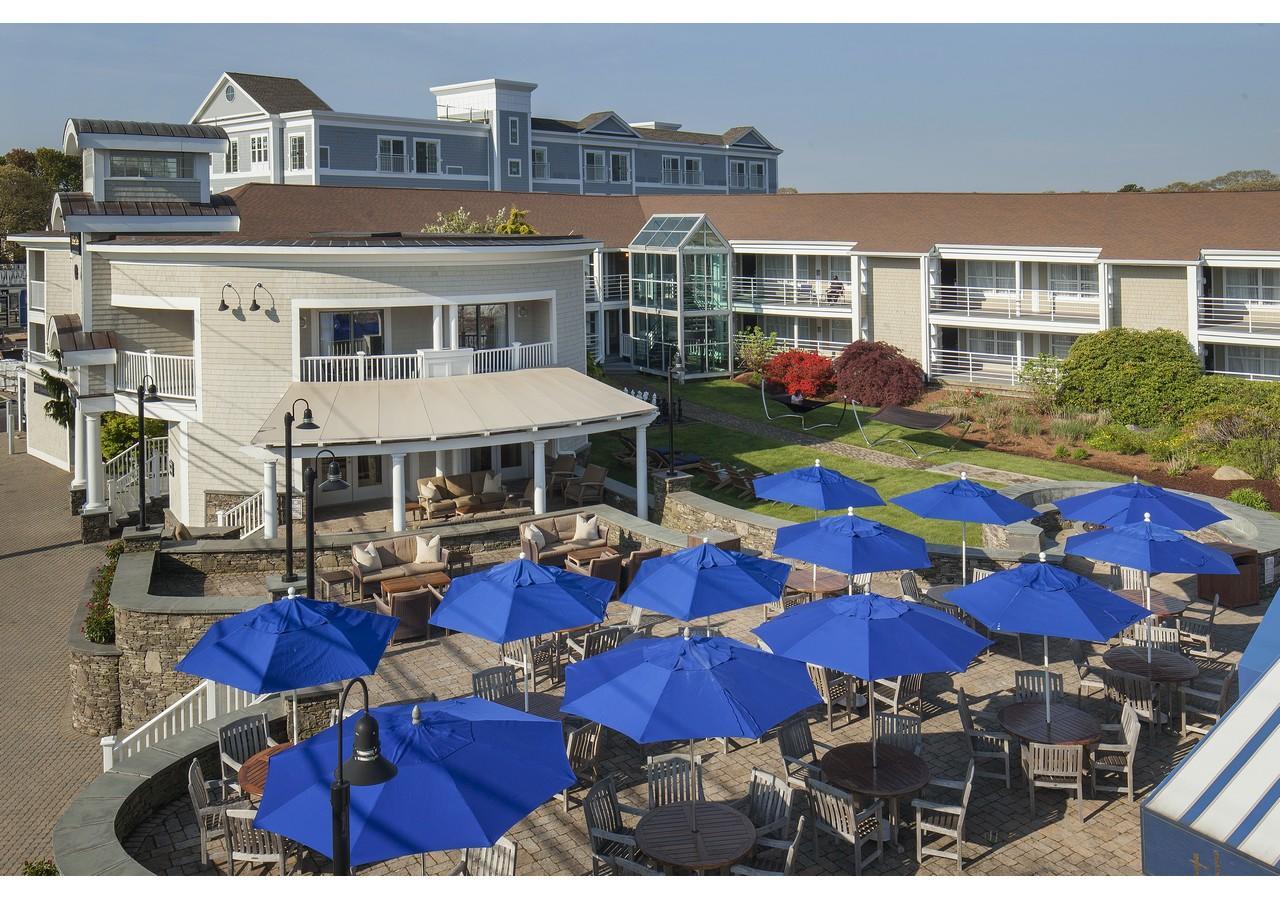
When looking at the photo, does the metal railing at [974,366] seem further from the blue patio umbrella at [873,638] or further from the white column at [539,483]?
the blue patio umbrella at [873,638]

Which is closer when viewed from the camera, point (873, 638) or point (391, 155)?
point (873, 638)

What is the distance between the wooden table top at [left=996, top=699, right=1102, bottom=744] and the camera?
12.8m

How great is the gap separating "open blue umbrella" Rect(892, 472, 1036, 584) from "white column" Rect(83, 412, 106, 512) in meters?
20.9

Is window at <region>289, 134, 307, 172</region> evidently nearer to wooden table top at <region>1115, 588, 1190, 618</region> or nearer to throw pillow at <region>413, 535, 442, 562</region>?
throw pillow at <region>413, 535, 442, 562</region>

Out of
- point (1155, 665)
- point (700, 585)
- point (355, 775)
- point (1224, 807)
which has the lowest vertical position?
point (1155, 665)

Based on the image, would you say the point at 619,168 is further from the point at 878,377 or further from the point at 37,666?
the point at 37,666

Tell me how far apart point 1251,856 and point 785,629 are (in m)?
6.07

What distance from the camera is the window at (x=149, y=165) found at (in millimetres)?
33844

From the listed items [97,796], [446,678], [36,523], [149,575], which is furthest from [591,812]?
[36,523]

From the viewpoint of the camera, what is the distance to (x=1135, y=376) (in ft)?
127

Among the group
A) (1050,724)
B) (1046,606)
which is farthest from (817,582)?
(1050,724)

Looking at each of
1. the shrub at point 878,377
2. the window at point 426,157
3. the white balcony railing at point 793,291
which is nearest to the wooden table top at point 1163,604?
the shrub at point 878,377

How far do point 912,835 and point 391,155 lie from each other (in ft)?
186

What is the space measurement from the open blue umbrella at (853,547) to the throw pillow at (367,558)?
7.53 metres
